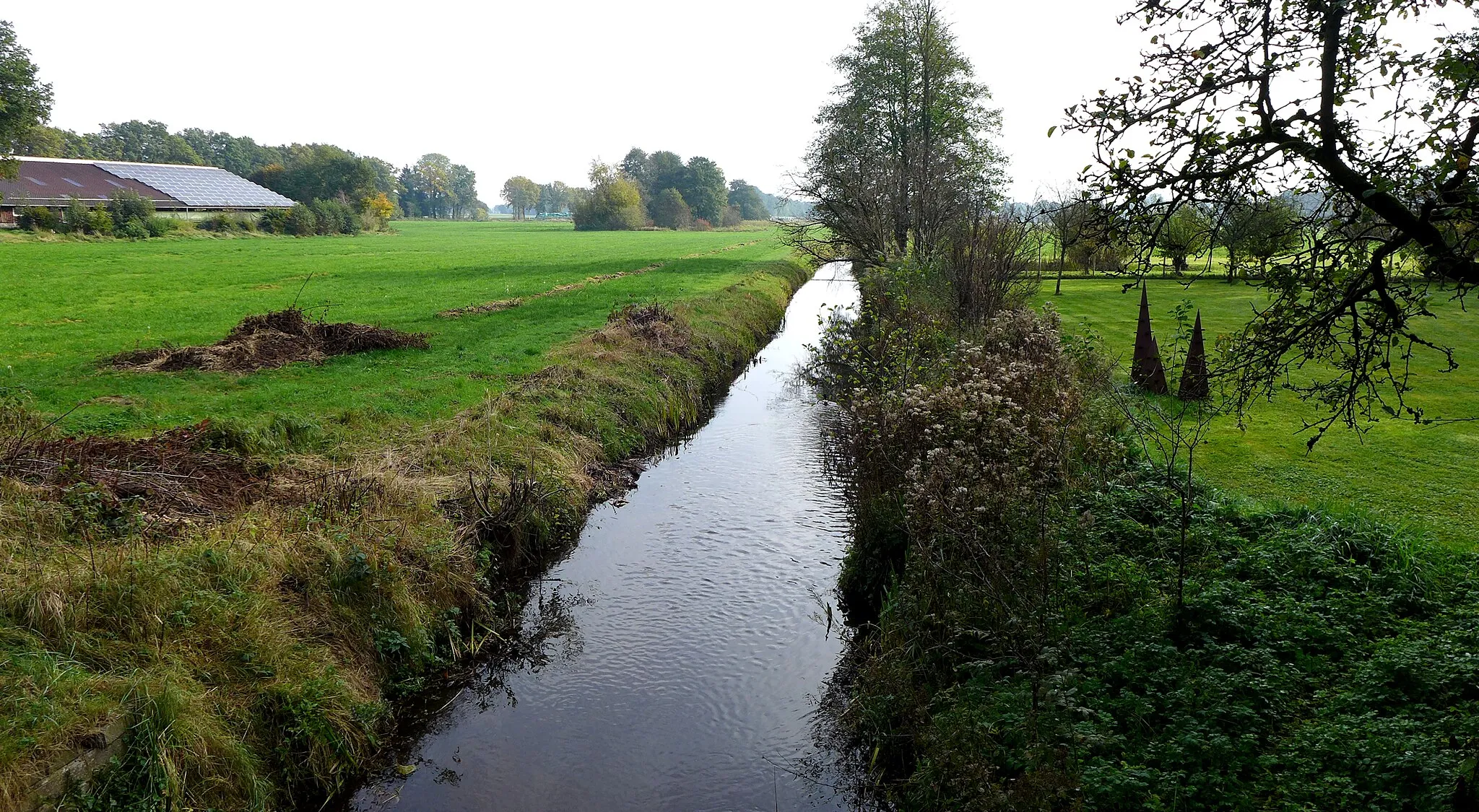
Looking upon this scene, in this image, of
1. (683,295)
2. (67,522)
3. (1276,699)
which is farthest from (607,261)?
(1276,699)

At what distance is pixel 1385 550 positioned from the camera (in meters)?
7.99

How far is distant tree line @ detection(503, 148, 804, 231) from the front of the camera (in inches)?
4788

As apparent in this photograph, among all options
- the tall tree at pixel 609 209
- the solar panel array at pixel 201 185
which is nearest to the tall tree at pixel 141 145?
the solar panel array at pixel 201 185

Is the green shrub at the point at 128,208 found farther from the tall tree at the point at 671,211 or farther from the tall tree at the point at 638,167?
the tall tree at the point at 638,167

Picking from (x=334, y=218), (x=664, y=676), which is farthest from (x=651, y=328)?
(x=334, y=218)

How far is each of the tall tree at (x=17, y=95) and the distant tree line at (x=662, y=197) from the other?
265 feet

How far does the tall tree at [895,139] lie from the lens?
30.0 meters

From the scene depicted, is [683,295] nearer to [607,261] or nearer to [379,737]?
[607,261]

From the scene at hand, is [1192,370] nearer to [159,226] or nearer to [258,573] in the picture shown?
[258,573]

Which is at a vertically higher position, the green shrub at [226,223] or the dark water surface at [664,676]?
the green shrub at [226,223]

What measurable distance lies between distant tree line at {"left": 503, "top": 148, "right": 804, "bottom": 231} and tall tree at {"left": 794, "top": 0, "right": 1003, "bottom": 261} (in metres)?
67.6

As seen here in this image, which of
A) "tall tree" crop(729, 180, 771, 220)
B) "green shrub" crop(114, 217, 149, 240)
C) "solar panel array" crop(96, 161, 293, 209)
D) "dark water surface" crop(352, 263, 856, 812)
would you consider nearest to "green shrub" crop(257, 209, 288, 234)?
"solar panel array" crop(96, 161, 293, 209)

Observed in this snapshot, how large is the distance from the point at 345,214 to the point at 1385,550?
289 feet

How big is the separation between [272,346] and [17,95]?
33568mm
